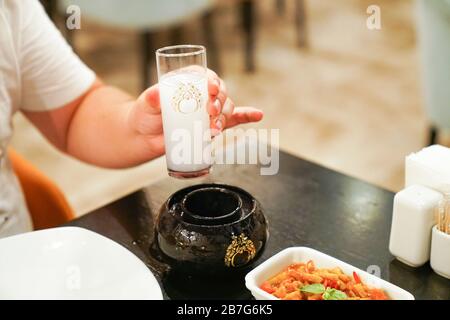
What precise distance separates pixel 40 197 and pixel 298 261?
2.35 ft

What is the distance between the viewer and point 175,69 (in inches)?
39.8

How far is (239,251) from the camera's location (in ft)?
3.01

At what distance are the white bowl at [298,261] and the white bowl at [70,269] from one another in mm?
137

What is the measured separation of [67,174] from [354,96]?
1.68 m

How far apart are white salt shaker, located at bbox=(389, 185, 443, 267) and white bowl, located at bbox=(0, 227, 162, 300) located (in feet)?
1.26

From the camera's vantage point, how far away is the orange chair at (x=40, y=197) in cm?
140

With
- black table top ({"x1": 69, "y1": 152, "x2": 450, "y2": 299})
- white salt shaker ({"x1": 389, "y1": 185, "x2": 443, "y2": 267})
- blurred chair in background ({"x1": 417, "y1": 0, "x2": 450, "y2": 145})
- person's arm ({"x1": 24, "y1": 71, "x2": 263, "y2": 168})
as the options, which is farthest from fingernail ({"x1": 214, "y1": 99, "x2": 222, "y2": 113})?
blurred chair in background ({"x1": 417, "y1": 0, "x2": 450, "y2": 145})

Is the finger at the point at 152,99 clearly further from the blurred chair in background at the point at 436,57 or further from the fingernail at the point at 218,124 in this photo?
the blurred chair in background at the point at 436,57

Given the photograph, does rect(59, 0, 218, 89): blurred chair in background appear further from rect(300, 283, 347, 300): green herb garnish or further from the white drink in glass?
rect(300, 283, 347, 300): green herb garnish

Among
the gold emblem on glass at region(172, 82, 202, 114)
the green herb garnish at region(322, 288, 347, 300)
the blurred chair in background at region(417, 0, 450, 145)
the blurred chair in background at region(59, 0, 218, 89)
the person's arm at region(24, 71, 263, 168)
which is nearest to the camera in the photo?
the green herb garnish at region(322, 288, 347, 300)

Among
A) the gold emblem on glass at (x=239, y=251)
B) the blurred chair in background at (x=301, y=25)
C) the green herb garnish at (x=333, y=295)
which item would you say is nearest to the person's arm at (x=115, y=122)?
Result: the gold emblem on glass at (x=239, y=251)

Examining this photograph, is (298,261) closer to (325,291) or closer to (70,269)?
(325,291)

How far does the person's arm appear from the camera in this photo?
110 cm
